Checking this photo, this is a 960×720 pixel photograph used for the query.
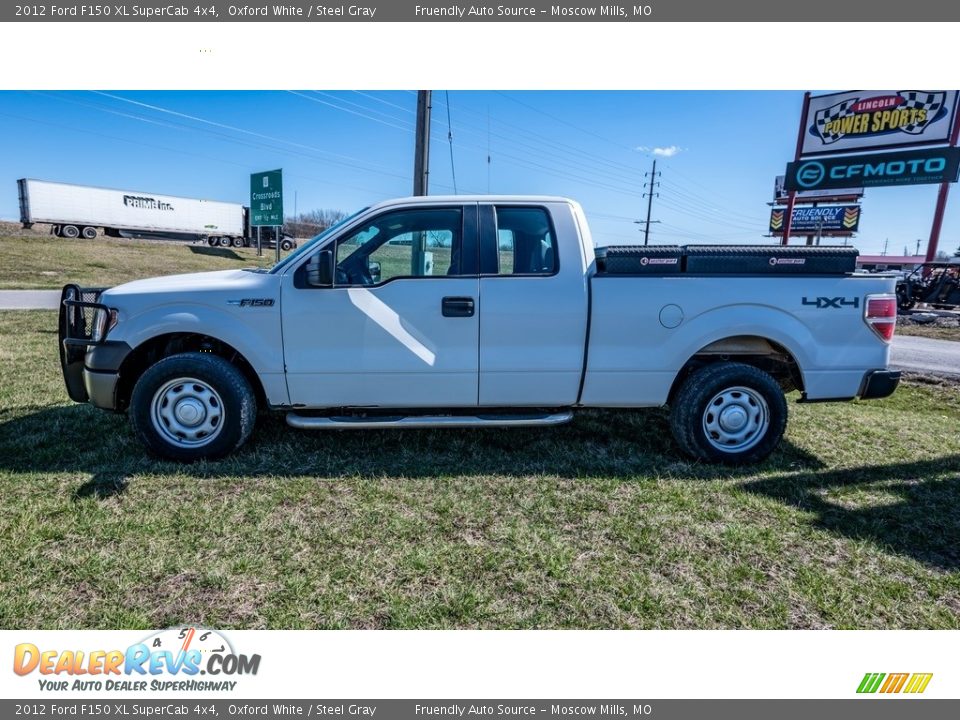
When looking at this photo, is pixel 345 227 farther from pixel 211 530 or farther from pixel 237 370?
pixel 211 530

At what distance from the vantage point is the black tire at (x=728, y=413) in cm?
390

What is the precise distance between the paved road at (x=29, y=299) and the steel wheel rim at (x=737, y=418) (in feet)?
46.0

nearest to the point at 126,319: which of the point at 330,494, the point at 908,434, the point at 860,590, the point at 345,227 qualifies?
the point at 345,227

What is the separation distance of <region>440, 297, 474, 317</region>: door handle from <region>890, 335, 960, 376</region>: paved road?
760cm

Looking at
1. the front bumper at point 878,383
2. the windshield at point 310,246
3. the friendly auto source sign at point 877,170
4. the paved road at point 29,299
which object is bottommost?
the paved road at point 29,299

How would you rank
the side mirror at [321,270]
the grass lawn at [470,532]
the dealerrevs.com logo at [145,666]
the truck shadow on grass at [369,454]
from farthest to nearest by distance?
1. the truck shadow on grass at [369,454]
2. the side mirror at [321,270]
3. the grass lawn at [470,532]
4. the dealerrevs.com logo at [145,666]

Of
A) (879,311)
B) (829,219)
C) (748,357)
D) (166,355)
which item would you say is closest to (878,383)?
(879,311)

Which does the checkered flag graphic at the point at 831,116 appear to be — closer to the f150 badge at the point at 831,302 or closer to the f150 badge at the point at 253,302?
the f150 badge at the point at 831,302

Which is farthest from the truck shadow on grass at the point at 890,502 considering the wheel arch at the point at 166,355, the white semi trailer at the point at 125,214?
the white semi trailer at the point at 125,214

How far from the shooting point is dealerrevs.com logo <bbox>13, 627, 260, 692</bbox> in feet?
6.85

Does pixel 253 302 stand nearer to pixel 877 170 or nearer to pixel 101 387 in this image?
pixel 101 387

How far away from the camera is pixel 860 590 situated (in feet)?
8.40

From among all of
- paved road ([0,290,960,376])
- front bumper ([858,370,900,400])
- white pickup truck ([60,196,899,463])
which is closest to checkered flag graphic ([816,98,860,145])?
paved road ([0,290,960,376])

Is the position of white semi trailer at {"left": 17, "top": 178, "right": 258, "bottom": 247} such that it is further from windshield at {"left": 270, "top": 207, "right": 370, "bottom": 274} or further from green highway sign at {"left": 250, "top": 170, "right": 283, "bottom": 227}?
windshield at {"left": 270, "top": 207, "right": 370, "bottom": 274}
